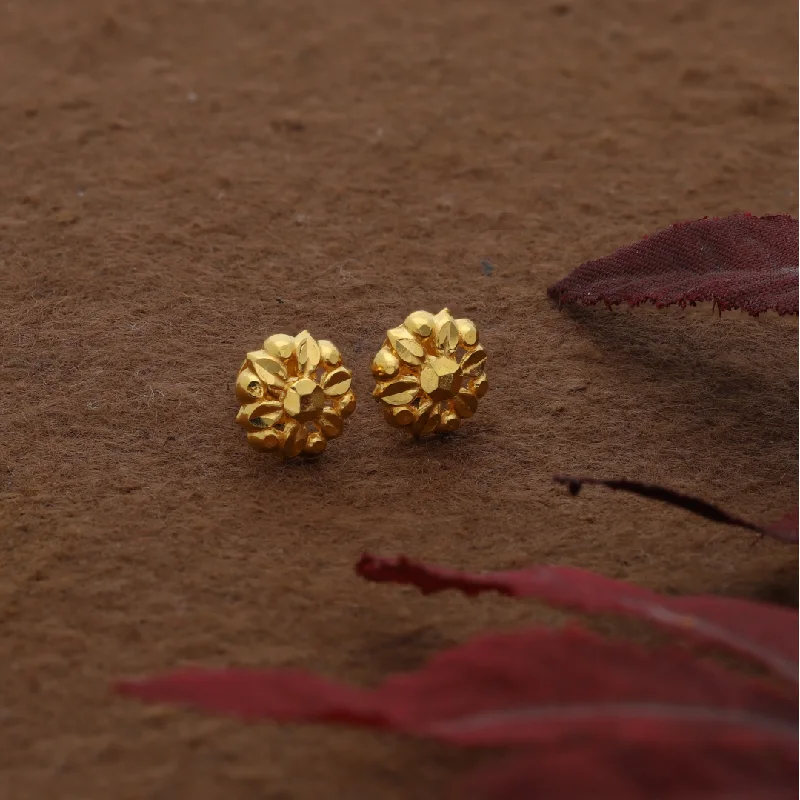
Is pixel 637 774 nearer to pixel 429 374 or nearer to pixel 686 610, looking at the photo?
pixel 686 610

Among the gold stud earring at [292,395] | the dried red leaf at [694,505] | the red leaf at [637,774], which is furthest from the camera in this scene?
the gold stud earring at [292,395]

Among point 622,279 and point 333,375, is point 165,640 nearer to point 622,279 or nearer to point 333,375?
point 333,375

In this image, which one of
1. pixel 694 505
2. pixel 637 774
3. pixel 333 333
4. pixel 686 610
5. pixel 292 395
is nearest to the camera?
pixel 637 774

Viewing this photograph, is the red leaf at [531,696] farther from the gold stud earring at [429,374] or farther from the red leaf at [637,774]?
the gold stud earring at [429,374]

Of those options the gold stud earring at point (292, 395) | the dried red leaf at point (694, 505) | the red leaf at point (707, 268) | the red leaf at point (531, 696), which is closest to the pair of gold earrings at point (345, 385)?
the gold stud earring at point (292, 395)

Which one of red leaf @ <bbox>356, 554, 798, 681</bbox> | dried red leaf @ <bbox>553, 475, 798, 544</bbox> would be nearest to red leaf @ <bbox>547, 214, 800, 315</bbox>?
dried red leaf @ <bbox>553, 475, 798, 544</bbox>

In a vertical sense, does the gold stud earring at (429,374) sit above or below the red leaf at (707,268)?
below

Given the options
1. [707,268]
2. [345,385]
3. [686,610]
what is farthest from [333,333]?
[686,610]
